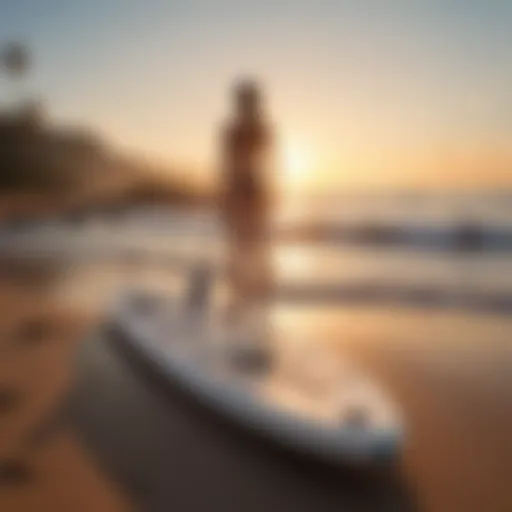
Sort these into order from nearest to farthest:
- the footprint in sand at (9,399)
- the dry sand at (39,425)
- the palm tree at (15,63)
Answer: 1. the dry sand at (39,425)
2. the footprint in sand at (9,399)
3. the palm tree at (15,63)

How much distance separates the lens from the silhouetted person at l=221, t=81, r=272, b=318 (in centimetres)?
143

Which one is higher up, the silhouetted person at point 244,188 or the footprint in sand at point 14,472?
the silhouetted person at point 244,188

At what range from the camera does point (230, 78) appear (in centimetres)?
143

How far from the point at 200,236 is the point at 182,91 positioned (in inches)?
22.9

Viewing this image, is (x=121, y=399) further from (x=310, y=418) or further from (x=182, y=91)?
(x=182, y=91)

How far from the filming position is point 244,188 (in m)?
1.53

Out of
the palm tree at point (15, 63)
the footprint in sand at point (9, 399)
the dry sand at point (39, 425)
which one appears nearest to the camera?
the dry sand at point (39, 425)

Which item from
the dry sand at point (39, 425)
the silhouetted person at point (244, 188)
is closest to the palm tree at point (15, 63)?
the silhouetted person at point (244, 188)

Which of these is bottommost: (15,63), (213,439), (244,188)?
(213,439)

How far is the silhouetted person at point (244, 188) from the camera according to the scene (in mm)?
1429

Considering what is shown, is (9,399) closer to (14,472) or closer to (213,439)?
(14,472)

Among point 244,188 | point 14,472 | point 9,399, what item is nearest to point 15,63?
point 244,188

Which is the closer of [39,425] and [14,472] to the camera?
[14,472]

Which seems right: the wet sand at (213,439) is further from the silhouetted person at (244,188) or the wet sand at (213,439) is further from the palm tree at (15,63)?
the palm tree at (15,63)
